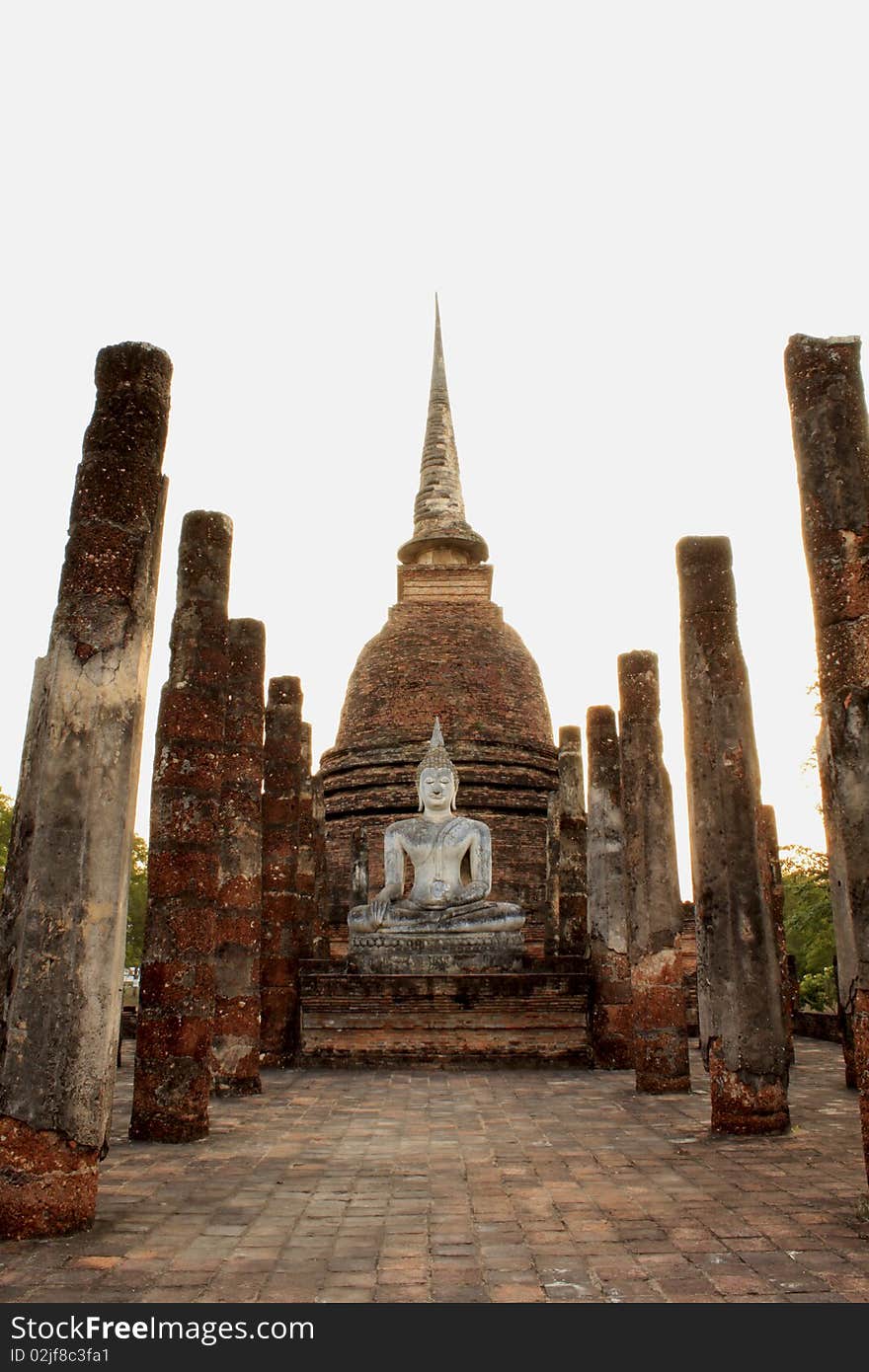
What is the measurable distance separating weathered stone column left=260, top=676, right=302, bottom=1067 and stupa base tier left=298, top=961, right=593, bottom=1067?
28 cm

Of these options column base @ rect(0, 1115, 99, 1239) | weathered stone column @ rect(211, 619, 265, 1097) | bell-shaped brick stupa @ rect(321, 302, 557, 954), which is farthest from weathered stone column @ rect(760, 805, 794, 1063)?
bell-shaped brick stupa @ rect(321, 302, 557, 954)

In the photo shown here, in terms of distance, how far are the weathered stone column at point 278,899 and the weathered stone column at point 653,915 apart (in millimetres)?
3935

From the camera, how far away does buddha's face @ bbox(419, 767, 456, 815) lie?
1627cm

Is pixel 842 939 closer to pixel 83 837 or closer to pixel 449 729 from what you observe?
pixel 83 837

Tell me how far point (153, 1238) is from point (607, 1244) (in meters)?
1.89

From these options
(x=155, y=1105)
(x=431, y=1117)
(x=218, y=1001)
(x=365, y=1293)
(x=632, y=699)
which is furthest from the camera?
Answer: (x=632, y=699)

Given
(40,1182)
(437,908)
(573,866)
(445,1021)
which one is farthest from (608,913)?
(40,1182)

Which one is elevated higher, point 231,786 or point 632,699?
point 632,699

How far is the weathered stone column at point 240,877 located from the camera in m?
9.30

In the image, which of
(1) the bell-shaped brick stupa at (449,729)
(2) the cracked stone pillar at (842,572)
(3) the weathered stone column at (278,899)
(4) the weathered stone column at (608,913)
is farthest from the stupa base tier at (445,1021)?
(1) the bell-shaped brick stupa at (449,729)

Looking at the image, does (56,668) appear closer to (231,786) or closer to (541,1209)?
(541,1209)

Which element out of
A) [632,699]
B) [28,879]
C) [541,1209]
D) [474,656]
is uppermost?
[474,656]
